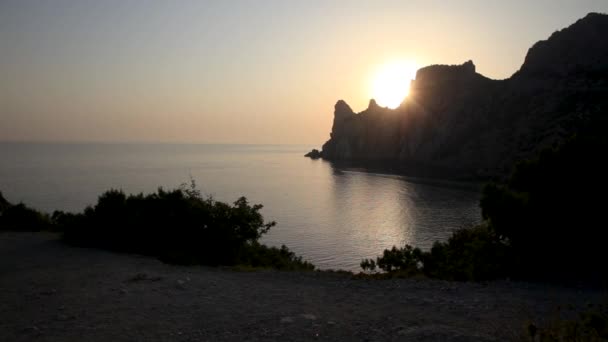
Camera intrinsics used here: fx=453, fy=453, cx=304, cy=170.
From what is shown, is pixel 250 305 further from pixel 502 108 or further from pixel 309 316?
pixel 502 108

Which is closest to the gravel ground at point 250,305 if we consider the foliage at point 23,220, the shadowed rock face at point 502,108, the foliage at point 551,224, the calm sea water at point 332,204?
the foliage at point 551,224

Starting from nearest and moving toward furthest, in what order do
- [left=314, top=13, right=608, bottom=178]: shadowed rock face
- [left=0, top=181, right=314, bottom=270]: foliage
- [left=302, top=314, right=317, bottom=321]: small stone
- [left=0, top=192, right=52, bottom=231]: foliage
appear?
[left=302, top=314, right=317, bottom=321]: small stone < [left=0, top=181, right=314, bottom=270]: foliage < [left=0, top=192, right=52, bottom=231]: foliage < [left=314, top=13, right=608, bottom=178]: shadowed rock face

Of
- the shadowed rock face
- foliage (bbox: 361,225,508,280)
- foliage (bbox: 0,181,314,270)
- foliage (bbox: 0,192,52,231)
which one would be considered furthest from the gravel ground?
the shadowed rock face

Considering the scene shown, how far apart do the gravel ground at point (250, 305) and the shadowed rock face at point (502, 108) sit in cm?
7202

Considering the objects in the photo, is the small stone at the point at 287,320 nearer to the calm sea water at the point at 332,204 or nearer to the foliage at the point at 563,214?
the foliage at the point at 563,214

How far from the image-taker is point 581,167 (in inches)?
647

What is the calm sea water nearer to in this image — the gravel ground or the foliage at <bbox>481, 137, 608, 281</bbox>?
the foliage at <bbox>481, 137, 608, 281</bbox>

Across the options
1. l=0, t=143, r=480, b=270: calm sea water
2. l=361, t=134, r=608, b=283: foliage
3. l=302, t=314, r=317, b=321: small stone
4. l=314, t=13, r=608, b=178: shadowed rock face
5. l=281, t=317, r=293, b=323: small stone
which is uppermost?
l=314, t=13, r=608, b=178: shadowed rock face

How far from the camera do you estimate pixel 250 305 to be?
11492 mm

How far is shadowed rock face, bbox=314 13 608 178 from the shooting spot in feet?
294

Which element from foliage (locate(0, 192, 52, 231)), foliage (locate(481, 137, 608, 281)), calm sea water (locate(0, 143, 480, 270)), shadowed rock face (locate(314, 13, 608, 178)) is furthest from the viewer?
shadowed rock face (locate(314, 13, 608, 178))

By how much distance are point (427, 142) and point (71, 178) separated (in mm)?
102054

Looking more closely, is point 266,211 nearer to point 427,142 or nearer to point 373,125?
point 427,142

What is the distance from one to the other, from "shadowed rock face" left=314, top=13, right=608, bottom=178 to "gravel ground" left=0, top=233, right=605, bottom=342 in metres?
72.0
